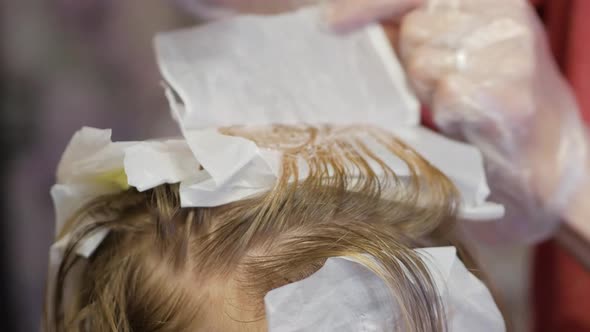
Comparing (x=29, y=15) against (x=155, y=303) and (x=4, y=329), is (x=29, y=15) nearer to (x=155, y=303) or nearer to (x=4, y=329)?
(x=4, y=329)

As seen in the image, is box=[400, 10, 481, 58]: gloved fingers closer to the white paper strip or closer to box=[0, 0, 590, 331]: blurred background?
the white paper strip

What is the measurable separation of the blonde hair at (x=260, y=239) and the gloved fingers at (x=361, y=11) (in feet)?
0.55

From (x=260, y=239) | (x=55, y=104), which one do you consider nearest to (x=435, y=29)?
(x=260, y=239)

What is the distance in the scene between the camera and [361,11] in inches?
23.4

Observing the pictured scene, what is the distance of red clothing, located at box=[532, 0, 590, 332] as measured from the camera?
2.23 feet

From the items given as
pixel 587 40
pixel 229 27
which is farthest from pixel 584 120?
pixel 229 27

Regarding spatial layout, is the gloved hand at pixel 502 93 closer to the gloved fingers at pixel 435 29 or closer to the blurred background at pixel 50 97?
the gloved fingers at pixel 435 29

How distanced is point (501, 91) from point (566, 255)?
29 centimetres

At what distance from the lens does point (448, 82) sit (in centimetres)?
53

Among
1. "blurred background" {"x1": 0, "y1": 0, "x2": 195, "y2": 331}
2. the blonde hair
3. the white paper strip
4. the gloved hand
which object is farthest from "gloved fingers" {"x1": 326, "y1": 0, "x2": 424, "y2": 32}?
"blurred background" {"x1": 0, "y1": 0, "x2": 195, "y2": 331}

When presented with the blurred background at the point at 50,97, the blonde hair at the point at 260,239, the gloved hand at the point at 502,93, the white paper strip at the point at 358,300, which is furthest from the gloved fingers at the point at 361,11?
the blurred background at the point at 50,97

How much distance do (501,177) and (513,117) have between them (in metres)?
0.07

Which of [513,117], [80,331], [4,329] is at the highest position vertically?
[513,117]

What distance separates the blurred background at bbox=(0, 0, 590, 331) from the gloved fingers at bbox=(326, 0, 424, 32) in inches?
20.9
